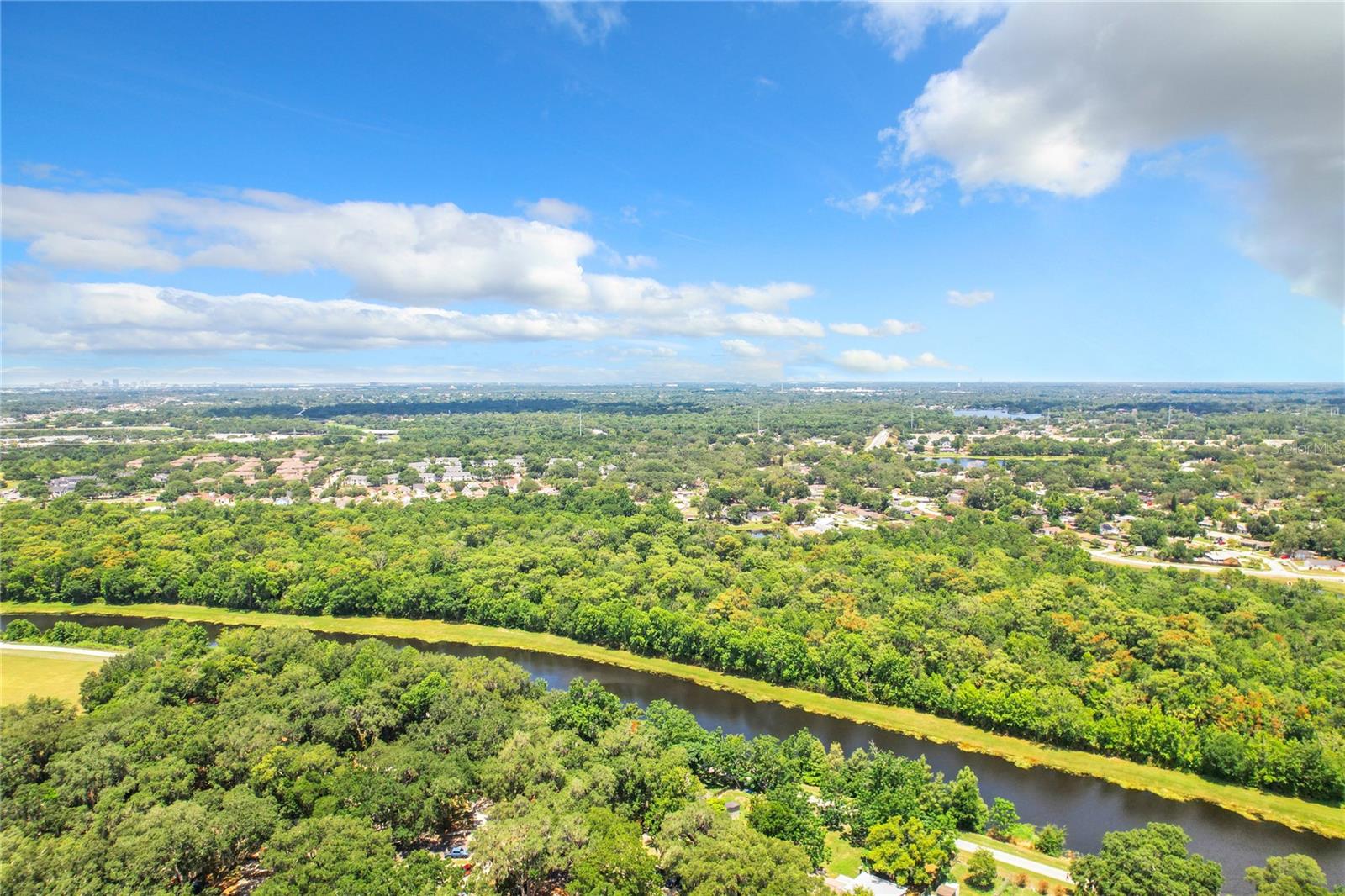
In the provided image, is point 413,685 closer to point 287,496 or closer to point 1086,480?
point 287,496

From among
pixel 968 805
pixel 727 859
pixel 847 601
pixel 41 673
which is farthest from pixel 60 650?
pixel 968 805

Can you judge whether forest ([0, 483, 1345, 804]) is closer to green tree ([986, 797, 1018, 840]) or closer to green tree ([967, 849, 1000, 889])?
green tree ([986, 797, 1018, 840])

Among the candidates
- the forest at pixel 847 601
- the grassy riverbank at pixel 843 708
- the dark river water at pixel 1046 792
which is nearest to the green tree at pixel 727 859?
the dark river water at pixel 1046 792

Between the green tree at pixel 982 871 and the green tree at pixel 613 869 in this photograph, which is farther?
the green tree at pixel 982 871

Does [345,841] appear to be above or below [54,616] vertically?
above

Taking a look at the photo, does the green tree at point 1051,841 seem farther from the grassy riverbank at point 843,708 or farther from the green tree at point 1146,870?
the grassy riverbank at point 843,708

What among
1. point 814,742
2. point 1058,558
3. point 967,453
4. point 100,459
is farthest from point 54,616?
point 967,453

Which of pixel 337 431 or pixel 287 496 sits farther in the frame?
pixel 337 431
